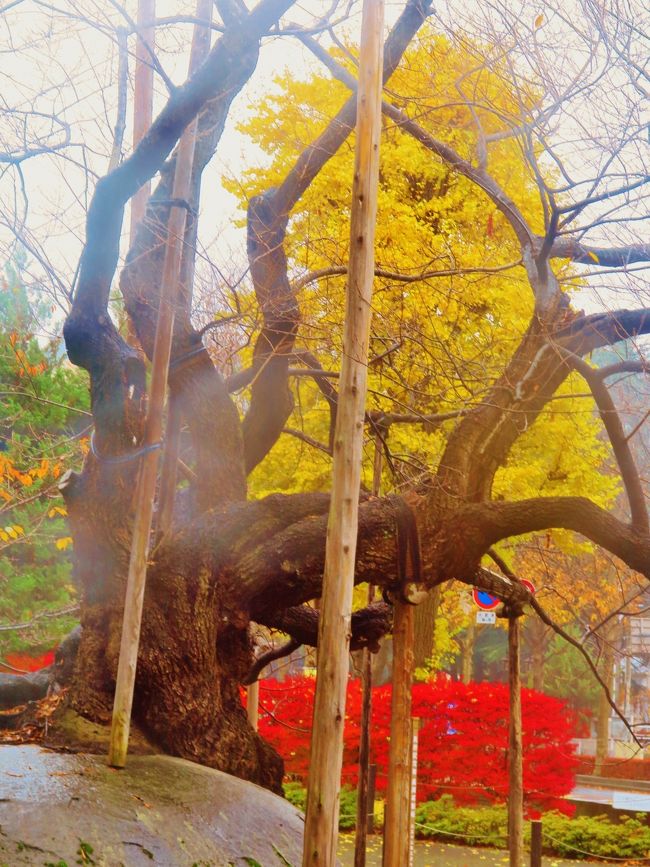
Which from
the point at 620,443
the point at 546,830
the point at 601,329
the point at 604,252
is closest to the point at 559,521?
the point at 620,443

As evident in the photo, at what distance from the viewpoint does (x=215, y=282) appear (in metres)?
8.93

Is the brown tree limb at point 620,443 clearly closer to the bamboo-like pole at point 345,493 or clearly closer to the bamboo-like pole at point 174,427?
the bamboo-like pole at point 345,493

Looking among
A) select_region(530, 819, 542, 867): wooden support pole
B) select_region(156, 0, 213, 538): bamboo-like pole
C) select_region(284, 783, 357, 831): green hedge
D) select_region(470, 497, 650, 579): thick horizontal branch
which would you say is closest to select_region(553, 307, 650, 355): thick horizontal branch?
select_region(470, 497, 650, 579): thick horizontal branch

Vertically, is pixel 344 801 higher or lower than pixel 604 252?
lower

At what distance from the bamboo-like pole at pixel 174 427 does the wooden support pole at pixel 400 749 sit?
6.61 ft

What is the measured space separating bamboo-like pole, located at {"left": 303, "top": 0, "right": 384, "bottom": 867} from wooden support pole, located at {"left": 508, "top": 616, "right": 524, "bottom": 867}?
406 centimetres

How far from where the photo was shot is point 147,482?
6461 mm

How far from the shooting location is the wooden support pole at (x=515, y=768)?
891 cm

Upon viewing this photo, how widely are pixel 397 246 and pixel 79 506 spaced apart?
321 inches

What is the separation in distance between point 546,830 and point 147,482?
10.6 meters

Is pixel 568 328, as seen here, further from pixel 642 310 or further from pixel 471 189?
pixel 471 189

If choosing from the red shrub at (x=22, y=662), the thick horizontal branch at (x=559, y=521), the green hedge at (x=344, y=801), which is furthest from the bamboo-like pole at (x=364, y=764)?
the red shrub at (x=22, y=662)

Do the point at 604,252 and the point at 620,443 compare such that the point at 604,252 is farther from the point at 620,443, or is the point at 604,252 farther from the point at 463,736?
the point at 463,736

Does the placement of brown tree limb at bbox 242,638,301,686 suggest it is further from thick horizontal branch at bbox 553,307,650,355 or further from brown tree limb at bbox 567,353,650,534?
thick horizontal branch at bbox 553,307,650,355
